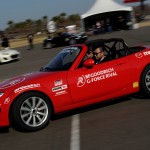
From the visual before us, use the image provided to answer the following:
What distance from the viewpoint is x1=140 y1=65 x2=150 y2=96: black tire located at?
7.77 meters

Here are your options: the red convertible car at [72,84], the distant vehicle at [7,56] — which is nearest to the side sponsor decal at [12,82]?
the red convertible car at [72,84]

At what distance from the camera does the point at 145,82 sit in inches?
307

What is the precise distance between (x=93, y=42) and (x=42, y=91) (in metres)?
1.70

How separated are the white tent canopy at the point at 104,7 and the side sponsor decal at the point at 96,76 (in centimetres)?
3515

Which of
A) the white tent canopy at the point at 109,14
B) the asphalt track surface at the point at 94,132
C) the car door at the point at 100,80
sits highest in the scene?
the car door at the point at 100,80

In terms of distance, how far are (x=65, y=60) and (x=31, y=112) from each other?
134 centimetres

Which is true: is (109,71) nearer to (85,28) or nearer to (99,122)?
(99,122)

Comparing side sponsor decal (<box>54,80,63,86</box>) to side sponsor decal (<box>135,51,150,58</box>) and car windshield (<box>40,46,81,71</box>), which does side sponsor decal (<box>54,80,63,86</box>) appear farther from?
side sponsor decal (<box>135,51,150,58</box>)

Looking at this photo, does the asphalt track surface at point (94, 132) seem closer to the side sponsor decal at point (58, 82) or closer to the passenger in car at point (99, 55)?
the side sponsor decal at point (58, 82)

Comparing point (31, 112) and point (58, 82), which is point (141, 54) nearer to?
point (58, 82)

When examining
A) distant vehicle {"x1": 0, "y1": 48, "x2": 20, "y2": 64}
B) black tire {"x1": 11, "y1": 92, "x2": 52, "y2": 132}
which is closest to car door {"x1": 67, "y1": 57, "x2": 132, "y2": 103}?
black tire {"x1": 11, "y1": 92, "x2": 52, "y2": 132}

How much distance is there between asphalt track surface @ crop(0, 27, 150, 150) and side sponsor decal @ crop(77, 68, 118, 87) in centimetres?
63

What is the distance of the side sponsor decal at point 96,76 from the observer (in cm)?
700

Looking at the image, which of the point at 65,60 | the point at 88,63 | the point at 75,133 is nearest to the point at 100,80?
the point at 88,63
